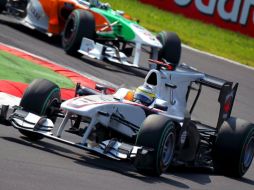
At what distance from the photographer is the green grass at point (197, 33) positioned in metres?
25.2

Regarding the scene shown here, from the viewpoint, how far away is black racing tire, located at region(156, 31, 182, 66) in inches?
753

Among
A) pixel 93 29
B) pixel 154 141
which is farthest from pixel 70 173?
pixel 93 29

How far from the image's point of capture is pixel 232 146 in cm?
1082

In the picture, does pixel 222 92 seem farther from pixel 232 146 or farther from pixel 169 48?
pixel 169 48

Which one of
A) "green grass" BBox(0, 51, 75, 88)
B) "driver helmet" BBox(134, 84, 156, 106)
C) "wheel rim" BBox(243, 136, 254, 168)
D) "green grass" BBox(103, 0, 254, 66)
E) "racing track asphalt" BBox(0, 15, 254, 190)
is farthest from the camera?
"green grass" BBox(103, 0, 254, 66)

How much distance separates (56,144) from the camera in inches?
411

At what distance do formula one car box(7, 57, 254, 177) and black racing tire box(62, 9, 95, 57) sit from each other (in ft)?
23.2

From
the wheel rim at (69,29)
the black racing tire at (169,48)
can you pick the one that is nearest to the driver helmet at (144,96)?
the wheel rim at (69,29)

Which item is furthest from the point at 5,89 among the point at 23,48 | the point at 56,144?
the point at 23,48

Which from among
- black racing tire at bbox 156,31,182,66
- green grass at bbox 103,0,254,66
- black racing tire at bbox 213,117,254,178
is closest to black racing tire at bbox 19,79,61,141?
black racing tire at bbox 213,117,254,178

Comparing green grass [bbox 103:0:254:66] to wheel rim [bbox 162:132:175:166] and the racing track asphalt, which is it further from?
wheel rim [bbox 162:132:175:166]

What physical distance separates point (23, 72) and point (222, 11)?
1321cm

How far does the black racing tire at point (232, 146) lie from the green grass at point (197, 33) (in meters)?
13.6

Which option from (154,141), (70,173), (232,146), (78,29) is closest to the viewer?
(70,173)
